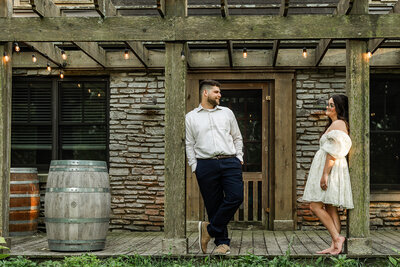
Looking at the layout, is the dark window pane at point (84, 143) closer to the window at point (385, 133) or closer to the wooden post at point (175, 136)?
the wooden post at point (175, 136)

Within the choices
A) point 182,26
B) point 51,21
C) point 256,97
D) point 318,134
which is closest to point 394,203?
point 318,134

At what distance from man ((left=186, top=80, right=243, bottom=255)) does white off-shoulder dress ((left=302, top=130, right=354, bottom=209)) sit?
2.56 feet

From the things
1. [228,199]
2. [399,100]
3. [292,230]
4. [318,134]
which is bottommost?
[292,230]

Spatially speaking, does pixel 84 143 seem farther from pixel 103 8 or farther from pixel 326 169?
pixel 326 169

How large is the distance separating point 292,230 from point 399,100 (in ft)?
8.15

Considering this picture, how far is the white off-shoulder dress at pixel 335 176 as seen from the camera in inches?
219

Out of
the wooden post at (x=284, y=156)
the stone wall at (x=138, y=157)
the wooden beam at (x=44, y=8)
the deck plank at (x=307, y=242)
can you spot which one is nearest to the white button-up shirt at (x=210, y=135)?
the deck plank at (x=307, y=242)

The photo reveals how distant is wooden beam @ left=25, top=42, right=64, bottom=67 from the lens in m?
6.97

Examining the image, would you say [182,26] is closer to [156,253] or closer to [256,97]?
[156,253]

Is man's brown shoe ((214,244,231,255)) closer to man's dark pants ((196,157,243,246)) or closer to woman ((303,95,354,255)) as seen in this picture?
man's dark pants ((196,157,243,246))

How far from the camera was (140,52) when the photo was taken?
7648 mm

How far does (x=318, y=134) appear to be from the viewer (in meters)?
8.13

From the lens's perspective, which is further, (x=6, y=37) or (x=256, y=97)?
(x=256, y=97)

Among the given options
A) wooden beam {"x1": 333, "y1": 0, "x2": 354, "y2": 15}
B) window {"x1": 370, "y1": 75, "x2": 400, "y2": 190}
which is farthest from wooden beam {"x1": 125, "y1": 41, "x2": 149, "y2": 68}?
window {"x1": 370, "y1": 75, "x2": 400, "y2": 190}
